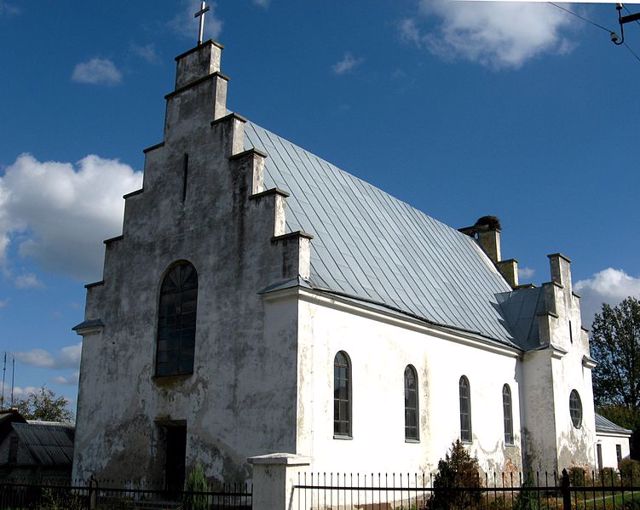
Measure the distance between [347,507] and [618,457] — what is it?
23675mm

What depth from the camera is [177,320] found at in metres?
19.4

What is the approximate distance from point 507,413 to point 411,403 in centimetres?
648

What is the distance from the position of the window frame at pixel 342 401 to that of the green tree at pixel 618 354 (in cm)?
4214

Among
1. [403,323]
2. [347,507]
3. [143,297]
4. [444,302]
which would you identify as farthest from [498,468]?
[143,297]

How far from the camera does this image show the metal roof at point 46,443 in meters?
23.9

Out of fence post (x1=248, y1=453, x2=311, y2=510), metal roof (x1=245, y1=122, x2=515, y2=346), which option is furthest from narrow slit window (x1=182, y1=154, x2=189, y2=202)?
fence post (x1=248, y1=453, x2=311, y2=510)

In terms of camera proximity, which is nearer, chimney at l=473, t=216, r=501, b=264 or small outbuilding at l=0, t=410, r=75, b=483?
small outbuilding at l=0, t=410, r=75, b=483

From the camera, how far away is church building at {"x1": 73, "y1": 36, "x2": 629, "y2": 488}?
1709cm

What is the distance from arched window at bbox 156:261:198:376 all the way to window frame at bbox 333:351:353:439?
382 cm

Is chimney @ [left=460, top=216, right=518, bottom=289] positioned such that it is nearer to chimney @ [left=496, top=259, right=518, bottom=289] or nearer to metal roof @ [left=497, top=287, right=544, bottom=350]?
chimney @ [left=496, top=259, right=518, bottom=289]

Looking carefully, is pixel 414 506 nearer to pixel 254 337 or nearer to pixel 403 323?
pixel 403 323

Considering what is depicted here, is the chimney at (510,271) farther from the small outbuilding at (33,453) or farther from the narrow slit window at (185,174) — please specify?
the small outbuilding at (33,453)

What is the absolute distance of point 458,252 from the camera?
30578 mm

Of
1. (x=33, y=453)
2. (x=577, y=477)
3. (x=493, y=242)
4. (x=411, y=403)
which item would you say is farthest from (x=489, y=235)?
(x=33, y=453)
